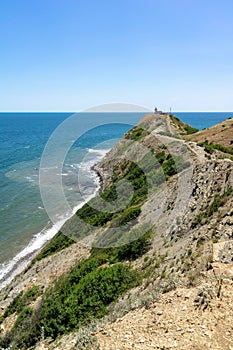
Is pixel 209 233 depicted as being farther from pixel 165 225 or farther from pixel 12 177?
pixel 12 177

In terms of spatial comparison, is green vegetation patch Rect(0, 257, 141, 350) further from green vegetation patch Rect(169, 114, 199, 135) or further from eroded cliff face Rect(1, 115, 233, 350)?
green vegetation patch Rect(169, 114, 199, 135)

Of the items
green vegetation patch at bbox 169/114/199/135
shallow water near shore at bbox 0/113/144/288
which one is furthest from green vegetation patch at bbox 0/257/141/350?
green vegetation patch at bbox 169/114/199/135

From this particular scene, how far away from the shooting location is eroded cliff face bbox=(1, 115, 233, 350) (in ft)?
25.6

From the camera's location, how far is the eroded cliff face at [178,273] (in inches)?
307

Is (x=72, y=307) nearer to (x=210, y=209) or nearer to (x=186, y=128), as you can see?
(x=210, y=209)

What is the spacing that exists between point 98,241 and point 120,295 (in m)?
9.93

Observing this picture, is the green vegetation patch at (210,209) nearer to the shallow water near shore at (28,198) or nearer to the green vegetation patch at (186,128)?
the shallow water near shore at (28,198)

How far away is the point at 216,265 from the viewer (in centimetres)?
999

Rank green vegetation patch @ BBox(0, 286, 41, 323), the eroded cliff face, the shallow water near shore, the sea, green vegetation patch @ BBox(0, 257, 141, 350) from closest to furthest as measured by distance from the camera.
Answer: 1. the eroded cliff face
2. green vegetation patch @ BBox(0, 257, 141, 350)
3. green vegetation patch @ BBox(0, 286, 41, 323)
4. the sea
5. the shallow water near shore

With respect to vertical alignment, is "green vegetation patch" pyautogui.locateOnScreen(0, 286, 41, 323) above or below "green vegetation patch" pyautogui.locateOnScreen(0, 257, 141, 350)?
below

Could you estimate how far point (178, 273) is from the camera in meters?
11.6

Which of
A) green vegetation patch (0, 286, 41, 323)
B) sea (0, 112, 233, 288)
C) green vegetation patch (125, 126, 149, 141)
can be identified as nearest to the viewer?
green vegetation patch (0, 286, 41, 323)

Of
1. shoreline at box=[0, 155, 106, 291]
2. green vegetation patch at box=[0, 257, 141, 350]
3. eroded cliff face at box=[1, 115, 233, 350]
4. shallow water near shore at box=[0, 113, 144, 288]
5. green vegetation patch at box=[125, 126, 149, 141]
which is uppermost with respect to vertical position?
green vegetation patch at box=[125, 126, 149, 141]

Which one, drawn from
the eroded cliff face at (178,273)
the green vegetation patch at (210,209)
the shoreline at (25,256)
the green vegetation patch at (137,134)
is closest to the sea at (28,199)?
the shoreline at (25,256)
